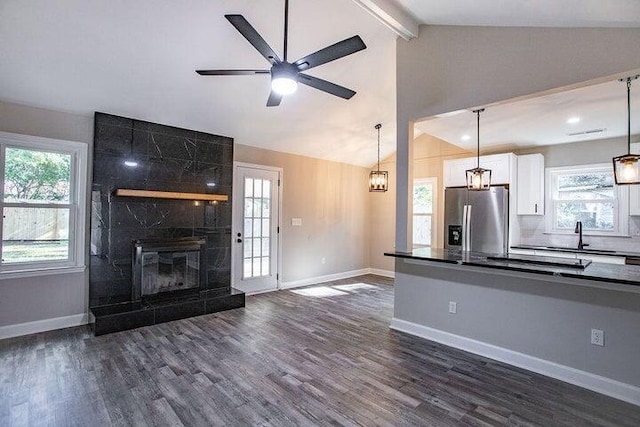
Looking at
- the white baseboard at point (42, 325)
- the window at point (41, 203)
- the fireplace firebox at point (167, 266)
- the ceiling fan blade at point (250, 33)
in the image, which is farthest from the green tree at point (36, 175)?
the ceiling fan blade at point (250, 33)

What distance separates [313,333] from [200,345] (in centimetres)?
124

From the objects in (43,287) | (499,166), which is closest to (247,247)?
(43,287)

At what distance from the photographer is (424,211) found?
21.7 feet

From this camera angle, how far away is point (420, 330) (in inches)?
143

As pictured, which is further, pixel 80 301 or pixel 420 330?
pixel 80 301

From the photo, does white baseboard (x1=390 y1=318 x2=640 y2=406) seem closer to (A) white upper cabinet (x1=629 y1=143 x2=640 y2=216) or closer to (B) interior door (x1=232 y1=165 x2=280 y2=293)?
(B) interior door (x1=232 y1=165 x2=280 y2=293)

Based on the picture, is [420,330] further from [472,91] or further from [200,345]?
[472,91]

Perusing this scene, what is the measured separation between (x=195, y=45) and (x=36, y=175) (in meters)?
2.46

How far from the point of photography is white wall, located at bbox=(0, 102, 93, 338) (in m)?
3.48

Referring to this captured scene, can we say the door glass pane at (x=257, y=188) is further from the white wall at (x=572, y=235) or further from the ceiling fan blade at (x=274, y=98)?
the white wall at (x=572, y=235)

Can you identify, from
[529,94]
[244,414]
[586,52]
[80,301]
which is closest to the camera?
[244,414]

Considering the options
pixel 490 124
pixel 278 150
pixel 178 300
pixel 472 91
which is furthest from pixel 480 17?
pixel 178 300

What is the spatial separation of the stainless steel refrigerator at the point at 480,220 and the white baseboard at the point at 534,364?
2.11 metres

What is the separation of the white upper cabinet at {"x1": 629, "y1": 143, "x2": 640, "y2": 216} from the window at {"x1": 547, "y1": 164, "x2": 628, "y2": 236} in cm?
9
